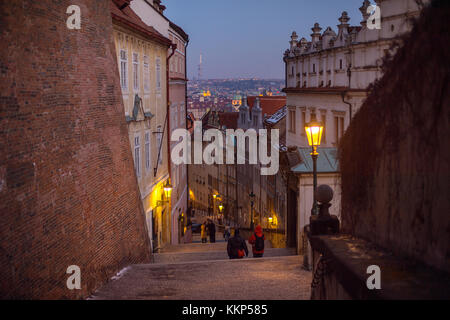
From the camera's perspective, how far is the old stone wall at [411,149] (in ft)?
15.1

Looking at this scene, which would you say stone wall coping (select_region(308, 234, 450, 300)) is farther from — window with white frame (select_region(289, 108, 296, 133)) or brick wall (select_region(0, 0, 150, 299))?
window with white frame (select_region(289, 108, 296, 133))

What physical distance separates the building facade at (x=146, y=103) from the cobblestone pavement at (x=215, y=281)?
7150 mm

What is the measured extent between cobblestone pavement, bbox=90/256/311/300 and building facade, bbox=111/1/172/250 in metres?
7.15

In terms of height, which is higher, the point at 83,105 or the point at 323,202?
the point at 83,105

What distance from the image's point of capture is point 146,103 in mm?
22328

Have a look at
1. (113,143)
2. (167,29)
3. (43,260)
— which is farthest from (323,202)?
(167,29)

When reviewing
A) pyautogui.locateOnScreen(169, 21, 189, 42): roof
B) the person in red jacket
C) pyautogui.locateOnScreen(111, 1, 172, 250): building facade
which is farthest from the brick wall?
pyautogui.locateOnScreen(169, 21, 189, 42): roof

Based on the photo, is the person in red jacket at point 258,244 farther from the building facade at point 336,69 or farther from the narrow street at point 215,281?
the building facade at point 336,69

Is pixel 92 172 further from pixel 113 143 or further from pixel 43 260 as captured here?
pixel 43 260

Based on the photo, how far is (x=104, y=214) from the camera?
11.5 metres

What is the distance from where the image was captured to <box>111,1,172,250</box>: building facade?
18.3 metres

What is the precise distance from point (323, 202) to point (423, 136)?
392 cm

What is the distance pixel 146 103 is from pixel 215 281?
12781 mm

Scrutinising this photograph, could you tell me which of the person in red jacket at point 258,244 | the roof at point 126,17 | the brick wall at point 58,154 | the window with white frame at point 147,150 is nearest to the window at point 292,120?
the roof at point 126,17
